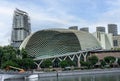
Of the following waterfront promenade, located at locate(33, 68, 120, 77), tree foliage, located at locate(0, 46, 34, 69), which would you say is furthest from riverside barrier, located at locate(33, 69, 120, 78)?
tree foliage, located at locate(0, 46, 34, 69)

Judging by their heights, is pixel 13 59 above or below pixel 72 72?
above

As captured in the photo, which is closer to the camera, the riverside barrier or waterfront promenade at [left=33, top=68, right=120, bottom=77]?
waterfront promenade at [left=33, top=68, right=120, bottom=77]

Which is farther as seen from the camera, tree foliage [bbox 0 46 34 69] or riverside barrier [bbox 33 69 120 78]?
tree foliage [bbox 0 46 34 69]

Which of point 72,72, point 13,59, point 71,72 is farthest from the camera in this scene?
point 13,59

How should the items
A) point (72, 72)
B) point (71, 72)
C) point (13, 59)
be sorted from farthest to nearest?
point (13, 59) < point (72, 72) < point (71, 72)

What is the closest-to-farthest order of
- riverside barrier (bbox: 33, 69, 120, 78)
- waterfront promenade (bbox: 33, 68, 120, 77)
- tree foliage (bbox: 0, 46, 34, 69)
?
1. waterfront promenade (bbox: 33, 68, 120, 77)
2. riverside barrier (bbox: 33, 69, 120, 78)
3. tree foliage (bbox: 0, 46, 34, 69)

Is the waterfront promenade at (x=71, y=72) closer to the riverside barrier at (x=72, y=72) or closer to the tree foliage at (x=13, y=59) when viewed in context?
the riverside barrier at (x=72, y=72)

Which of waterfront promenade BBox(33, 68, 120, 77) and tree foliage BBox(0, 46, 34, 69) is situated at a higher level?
tree foliage BBox(0, 46, 34, 69)

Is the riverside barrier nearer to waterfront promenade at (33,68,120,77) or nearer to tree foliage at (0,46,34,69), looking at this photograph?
waterfront promenade at (33,68,120,77)

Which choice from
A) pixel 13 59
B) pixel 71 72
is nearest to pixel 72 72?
pixel 71 72

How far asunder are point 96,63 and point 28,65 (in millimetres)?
46197

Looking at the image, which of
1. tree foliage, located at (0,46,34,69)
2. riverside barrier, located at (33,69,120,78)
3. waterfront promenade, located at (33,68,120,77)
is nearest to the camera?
waterfront promenade, located at (33,68,120,77)

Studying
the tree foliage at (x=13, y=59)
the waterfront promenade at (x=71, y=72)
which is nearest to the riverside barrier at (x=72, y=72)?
the waterfront promenade at (x=71, y=72)

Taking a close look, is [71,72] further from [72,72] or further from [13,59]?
[13,59]
